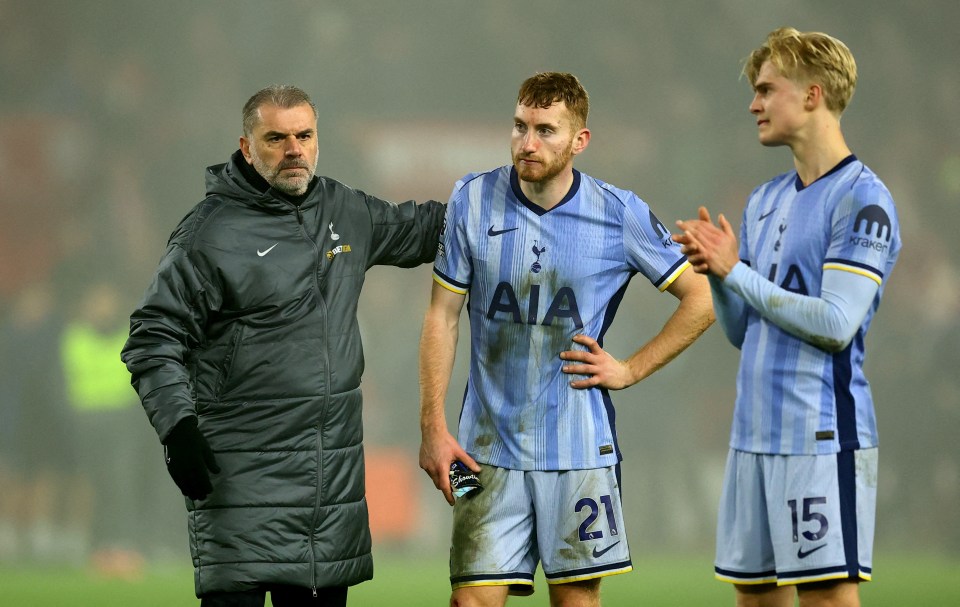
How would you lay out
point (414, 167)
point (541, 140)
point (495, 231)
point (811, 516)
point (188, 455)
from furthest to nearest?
1. point (414, 167)
2. point (495, 231)
3. point (541, 140)
4. point (188, 455)
5. point (811, 516)

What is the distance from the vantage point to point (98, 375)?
28.2ft

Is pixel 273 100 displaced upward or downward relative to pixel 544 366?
upward

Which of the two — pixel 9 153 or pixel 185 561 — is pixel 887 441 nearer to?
pixel 185 561

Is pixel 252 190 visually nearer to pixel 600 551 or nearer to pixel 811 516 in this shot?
pixel 600 551

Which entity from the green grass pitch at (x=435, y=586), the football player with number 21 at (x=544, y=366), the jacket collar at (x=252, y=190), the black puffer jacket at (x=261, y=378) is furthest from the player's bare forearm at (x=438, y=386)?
the green grass pitch at (x=435, y=586)

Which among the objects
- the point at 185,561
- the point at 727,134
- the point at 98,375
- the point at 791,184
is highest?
the point at 727,134

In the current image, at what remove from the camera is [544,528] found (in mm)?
3377

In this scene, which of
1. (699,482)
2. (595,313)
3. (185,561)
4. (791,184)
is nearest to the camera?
(791,184)

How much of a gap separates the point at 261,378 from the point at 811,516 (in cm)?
151

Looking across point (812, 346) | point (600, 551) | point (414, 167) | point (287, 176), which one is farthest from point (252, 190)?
point (414, 167)

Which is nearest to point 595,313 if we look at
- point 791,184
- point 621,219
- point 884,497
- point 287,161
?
point 621,219

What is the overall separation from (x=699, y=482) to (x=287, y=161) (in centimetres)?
598

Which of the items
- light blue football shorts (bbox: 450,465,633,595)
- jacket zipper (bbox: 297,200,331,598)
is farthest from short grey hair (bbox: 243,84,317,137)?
light blue football shorts (bbox: 450,465,633,595)

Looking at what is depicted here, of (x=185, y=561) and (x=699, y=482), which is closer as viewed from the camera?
(x=185, y=561)
